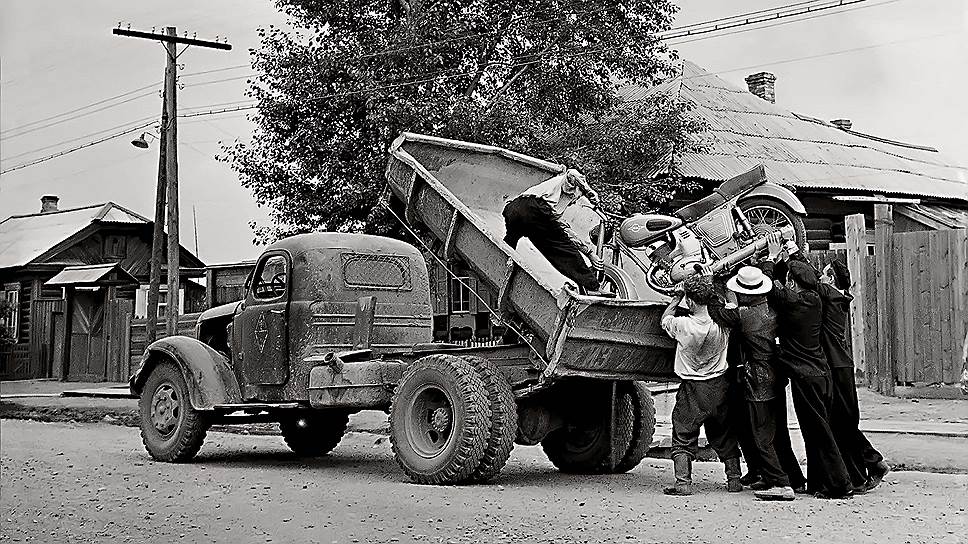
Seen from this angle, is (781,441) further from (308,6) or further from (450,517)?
(308,6)

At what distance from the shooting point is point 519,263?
367 inches

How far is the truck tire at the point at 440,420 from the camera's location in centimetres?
903

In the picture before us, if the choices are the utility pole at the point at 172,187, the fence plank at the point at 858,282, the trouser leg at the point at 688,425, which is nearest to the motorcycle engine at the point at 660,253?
the trouser leg at the point at 688,425

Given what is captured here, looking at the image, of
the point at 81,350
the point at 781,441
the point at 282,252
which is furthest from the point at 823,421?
the point at 81,350

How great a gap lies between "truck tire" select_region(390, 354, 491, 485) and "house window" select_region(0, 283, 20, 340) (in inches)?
492

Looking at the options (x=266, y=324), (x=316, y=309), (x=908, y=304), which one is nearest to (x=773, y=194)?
(x=316, y=309)

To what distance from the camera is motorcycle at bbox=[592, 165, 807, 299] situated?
8.87 metres

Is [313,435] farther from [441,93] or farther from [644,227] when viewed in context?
[441,93]

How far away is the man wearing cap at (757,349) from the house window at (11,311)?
48.5 feet

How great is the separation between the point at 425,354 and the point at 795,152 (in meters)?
10.5

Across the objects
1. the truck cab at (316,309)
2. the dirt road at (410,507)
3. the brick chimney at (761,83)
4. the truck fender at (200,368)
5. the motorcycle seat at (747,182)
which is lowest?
the dirt road at (410,507)

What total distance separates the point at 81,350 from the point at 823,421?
2157 centimetres

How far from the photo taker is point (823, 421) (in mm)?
8750

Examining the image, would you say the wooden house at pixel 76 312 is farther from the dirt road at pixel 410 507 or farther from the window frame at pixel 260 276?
the dirt road at pixel 410 507
